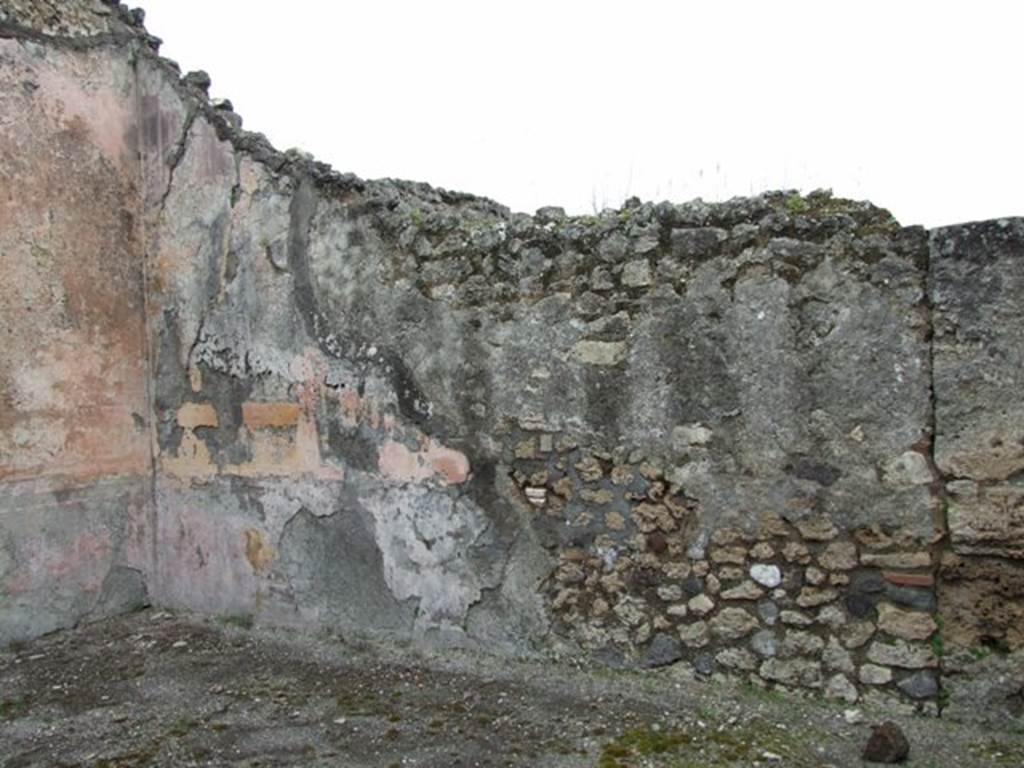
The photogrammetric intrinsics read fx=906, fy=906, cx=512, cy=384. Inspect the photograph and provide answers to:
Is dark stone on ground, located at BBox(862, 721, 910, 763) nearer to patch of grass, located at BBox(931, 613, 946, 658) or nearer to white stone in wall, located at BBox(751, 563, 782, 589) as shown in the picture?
patch of grass, located at BBox(931, 613, 946, 658)

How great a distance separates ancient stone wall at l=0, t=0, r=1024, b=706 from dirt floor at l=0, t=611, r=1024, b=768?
15cm

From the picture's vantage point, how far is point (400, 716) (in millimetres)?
3256

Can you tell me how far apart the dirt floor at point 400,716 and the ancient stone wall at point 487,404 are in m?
0.15

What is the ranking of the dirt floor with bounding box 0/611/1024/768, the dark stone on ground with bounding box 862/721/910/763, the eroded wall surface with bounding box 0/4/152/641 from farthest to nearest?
the eroded wall surface with bounding box 0/4/152/641 → the dirt floor with bounding box 0/611/1024/768 → the dark stone on ground with bounding box 862/721/910/763

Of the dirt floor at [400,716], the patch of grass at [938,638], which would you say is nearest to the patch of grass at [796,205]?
the patch of grass at [938,638]

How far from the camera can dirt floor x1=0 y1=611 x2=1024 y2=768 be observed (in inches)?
113

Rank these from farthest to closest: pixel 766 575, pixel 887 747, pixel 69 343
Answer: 1. pixel 69 343
2. pixel 766 575
3. pixel 887 747

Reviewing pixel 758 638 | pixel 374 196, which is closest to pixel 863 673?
pixel 758 638

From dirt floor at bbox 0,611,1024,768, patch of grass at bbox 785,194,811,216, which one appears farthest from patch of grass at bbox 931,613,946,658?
patch of grass at bbox 785,194,811,216

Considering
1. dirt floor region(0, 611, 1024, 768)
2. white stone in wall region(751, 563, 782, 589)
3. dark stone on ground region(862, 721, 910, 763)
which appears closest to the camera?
dark stone on ground region(862, 721, 910, 763)

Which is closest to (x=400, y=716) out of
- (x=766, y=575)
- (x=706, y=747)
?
(x=706, y=747)

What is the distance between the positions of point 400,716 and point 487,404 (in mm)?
1252

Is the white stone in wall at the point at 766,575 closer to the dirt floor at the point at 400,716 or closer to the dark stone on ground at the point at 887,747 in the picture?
the dirt floor at the point at 400,716

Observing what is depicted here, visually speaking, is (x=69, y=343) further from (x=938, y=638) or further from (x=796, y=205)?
(x=938, y=638)
